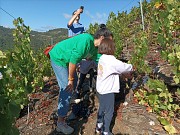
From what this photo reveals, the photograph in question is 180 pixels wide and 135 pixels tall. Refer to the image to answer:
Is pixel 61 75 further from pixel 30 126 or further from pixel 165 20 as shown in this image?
pixel 165 20

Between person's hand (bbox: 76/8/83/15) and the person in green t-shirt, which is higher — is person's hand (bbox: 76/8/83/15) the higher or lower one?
the higher one

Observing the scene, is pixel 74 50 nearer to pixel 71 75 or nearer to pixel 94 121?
pixel 71 75

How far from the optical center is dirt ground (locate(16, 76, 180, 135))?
3.71 m

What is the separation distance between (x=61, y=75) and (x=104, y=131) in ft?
3.11

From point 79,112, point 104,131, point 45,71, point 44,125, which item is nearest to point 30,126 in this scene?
point 44,125

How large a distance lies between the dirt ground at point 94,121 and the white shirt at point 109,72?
73 centimetres

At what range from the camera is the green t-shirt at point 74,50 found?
3.20m

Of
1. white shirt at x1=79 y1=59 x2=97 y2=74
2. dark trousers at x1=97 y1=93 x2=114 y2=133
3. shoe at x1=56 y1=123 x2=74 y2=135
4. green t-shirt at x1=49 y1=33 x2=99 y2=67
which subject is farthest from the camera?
white shirt at x1=79 y1=59 x2=97 y2=74

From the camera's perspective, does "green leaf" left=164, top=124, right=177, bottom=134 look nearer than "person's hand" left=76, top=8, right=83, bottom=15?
Yes

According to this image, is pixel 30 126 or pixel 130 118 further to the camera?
pixel 30 126

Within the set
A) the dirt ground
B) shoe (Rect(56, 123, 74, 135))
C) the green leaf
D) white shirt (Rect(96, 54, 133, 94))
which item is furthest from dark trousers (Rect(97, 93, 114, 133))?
the green leaf

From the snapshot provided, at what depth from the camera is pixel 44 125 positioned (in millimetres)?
4262

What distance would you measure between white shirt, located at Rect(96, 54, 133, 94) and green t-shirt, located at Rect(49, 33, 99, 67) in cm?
25

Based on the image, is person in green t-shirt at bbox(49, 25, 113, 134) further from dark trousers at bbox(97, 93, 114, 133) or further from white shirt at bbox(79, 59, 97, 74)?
white shirt at bbox(79, 59, 97, 74)
